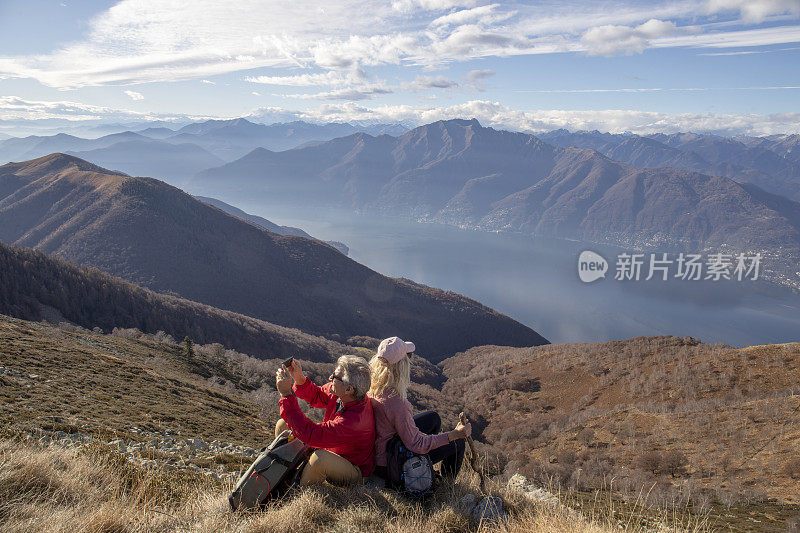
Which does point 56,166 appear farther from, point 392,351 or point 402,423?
point 402,423

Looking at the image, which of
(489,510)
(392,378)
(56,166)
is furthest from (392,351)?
(56,166)

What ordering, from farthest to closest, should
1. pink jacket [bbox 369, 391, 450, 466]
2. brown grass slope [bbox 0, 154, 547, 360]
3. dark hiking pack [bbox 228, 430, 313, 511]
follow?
brown grass slope [bbox 0, 154, 547, 360] < pink jacket [bbox 369, 391, 450, 466] < dark hiking pack [bbox 228, 430, 313, 511]

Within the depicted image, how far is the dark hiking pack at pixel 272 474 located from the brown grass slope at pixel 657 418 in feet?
25.3

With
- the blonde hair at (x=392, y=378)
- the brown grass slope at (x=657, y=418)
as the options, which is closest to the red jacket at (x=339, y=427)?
the blonde hair at (x=392, y=378)

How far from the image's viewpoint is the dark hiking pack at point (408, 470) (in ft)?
14.0

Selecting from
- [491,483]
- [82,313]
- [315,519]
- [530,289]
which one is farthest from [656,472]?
[530,289]

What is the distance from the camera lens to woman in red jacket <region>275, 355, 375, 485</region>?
4086 mm

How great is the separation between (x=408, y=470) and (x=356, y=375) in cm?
113

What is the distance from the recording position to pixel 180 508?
3.86 metres

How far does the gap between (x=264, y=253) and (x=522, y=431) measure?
91.0 m

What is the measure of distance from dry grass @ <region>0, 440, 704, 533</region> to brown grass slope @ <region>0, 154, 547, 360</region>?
80.5m

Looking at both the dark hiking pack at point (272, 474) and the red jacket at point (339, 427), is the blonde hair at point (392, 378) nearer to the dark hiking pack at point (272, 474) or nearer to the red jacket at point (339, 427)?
the red jacket at point (339, 427)

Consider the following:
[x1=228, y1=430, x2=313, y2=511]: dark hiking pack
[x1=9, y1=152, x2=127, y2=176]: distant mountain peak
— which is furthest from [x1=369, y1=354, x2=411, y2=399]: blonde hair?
[x1=9, y1=152, x2=127, y2=176]: distant mountain peak

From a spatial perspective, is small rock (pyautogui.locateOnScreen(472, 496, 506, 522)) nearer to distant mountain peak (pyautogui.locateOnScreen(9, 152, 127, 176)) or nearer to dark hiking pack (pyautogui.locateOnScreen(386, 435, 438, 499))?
dark hiking pack (pyautogui.locateOnScreen(386, 435, 438, 499))
